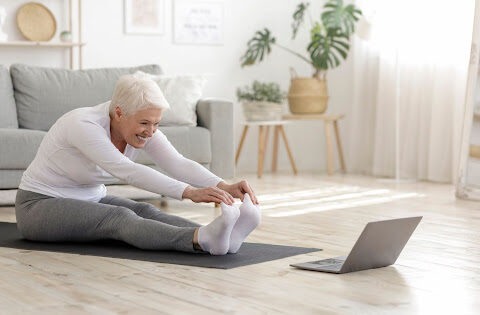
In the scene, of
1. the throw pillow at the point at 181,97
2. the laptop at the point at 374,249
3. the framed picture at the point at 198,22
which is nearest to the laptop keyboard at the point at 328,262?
the laptop at the point at 374,249

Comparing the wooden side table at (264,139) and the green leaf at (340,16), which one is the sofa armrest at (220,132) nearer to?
the wooden side table at (264,139)

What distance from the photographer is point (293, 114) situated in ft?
20.8

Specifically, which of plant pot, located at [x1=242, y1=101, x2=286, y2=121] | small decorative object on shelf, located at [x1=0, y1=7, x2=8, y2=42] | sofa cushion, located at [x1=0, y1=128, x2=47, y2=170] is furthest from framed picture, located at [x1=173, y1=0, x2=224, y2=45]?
sofa cushion, located at [x1=0, y1=128, x2=47, y2=170]

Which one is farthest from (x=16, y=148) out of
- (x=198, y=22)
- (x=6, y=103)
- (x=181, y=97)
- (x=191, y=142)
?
(x=198, y=22)

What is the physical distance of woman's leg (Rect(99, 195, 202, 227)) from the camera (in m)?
2.84

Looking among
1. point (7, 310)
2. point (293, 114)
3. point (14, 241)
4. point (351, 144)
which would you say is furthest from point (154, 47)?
point (7, 310)

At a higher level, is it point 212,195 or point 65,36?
point 65,36

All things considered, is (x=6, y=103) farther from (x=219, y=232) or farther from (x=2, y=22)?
(x=219, y=232)

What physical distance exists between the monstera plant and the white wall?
0.15 meters

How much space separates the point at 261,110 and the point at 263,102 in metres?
0.07

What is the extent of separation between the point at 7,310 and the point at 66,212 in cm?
90

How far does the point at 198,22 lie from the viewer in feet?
20.8

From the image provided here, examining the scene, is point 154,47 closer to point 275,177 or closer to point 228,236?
point 275,177

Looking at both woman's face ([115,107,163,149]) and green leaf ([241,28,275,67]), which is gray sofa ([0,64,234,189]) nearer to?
woman's face ([115,107,163,149])
